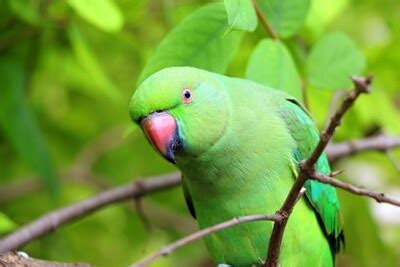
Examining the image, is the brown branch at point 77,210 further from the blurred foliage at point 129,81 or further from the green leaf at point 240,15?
the green leaf at point 240,15

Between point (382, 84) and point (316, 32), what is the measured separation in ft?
1.44

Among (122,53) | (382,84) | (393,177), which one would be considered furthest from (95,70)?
(393,177)

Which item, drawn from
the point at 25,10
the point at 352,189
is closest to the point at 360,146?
the point at 25,10

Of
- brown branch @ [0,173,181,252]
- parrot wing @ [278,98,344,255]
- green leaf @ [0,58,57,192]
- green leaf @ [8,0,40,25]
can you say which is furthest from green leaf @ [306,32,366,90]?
green leaf @ [0,58,57,192]

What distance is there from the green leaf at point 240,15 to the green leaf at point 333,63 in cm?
53

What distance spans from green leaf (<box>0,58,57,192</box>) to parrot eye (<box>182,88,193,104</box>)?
2.82 ft

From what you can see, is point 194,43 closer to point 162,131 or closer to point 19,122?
point 162,131

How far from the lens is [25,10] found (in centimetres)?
238

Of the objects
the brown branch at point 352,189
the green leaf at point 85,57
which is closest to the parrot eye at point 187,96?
the brown branch at point 352,189

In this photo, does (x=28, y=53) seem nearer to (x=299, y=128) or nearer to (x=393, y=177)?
(x=299, y=128)

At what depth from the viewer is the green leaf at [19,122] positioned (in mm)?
2605

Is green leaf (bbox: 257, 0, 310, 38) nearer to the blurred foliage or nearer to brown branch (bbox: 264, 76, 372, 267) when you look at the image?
the blurred foliage

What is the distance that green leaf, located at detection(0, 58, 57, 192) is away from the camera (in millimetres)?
2605

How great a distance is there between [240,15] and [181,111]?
0.87 feet
